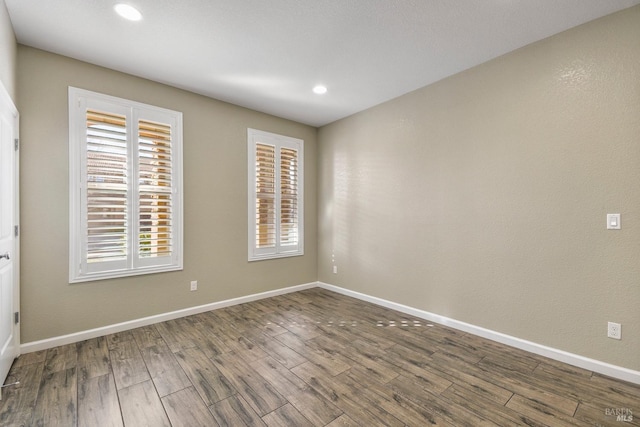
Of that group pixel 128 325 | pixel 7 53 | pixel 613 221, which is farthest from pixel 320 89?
pixel 128 325

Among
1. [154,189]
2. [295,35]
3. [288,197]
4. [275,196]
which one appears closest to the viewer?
[295,35]

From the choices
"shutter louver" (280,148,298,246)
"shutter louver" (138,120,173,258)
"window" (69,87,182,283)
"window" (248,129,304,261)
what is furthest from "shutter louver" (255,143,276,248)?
"shutter louver" (138,120,173,258)

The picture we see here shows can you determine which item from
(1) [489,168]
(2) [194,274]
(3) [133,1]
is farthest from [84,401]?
(1) [489,168]

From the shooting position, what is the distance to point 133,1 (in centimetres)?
202

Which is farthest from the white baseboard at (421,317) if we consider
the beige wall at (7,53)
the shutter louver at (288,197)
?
the beige wall at (7,53)

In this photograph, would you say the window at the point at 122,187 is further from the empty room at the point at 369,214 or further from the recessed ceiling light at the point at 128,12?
the recessed ceiling light at the point at 128,12

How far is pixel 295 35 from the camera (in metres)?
2.41

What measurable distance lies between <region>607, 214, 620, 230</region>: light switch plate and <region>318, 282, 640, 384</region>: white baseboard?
1.06 m

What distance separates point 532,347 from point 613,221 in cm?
126

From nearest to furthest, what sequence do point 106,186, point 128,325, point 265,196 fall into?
point 106,186
point 128,325
point 265,196

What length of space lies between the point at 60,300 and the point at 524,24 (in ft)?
15.7

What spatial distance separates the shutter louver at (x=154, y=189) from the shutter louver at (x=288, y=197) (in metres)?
1.63

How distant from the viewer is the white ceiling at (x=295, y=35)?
2088mm

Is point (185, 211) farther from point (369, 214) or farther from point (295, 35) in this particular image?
point (369, 214)
